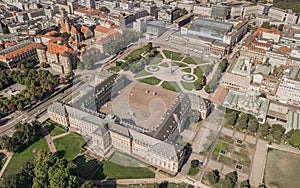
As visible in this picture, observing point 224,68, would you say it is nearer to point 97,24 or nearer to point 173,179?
point 173,179

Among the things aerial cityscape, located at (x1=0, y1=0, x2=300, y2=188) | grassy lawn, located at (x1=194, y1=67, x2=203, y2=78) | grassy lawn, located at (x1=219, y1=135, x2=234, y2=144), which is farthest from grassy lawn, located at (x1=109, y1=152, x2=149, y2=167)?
grassy lawn, located at (x1=194, y1=67, x2=203, y2=78)

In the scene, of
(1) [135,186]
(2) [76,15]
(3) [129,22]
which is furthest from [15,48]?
(1) [135,186]

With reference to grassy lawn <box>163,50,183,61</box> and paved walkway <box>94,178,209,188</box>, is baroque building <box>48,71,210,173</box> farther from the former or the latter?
grassy lawn <box>163,50,183,61</box>

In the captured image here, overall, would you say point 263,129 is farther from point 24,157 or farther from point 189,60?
point 24,157

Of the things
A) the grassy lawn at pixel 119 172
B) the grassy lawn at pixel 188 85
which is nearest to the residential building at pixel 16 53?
the grassy lawn at pixel 188 85

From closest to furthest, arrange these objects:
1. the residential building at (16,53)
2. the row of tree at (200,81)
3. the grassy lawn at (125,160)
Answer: the grassy lawn at (125,160) → the row of tree at (200,81) → the residential building at (16,53)

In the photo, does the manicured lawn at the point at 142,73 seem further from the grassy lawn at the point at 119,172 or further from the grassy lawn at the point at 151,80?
the grassy lawn at the point at 119,172

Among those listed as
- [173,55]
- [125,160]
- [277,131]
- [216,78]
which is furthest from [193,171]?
[173,55]
